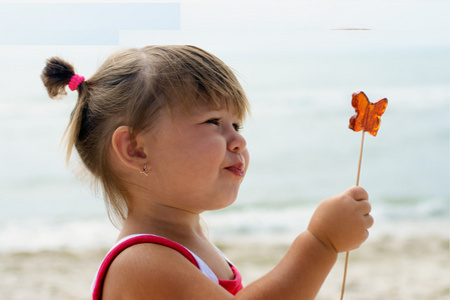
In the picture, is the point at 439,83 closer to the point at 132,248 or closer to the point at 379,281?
the point at 379,281

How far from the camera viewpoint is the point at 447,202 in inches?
194

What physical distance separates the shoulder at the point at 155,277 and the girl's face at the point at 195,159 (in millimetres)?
110

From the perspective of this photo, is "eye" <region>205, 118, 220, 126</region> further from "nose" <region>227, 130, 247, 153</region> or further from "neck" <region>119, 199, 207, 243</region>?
"neck" <region>119, 199, 207, 243</region>

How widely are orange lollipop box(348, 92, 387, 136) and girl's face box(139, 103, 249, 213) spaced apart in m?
0.20

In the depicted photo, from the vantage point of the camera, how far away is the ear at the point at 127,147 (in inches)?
36.0

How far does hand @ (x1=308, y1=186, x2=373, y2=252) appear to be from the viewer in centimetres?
82

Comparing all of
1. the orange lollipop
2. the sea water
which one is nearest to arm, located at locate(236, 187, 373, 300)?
the orange lollipop

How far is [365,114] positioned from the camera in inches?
33.6

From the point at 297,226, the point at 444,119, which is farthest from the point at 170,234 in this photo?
the point at 444,119

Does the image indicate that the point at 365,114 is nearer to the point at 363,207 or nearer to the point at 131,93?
the point at 363,207

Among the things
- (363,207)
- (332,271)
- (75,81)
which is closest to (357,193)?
(363,207)

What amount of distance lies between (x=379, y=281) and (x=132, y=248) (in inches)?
97.2

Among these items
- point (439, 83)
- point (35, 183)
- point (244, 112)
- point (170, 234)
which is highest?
point (244, 112)

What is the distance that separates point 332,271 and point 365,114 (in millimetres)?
2402
